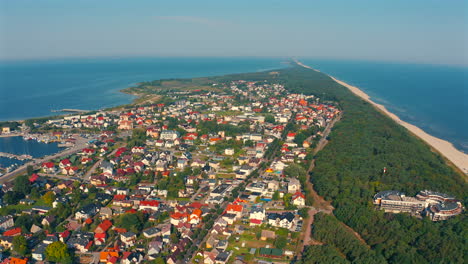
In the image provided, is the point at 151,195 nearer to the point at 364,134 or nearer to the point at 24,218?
the point at 24,218

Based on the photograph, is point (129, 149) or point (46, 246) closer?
point (46, 246)

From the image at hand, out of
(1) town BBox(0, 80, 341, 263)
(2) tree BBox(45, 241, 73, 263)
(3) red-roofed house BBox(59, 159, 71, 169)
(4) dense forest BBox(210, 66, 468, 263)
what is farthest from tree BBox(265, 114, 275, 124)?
(2) tree BBox(45, 241, 73, 263)

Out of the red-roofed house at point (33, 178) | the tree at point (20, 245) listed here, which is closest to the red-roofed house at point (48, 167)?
the red-roofed house at point (33, 178)

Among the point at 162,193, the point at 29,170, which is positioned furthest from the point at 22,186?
the point at 162,193

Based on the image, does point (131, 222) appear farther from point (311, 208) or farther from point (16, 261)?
point (311, 208)

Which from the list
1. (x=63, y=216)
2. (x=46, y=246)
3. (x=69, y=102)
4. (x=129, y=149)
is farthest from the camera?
(x=69, y=102)

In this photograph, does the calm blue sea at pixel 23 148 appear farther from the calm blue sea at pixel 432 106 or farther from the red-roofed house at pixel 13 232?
the calm blue sea at pixel 432 106

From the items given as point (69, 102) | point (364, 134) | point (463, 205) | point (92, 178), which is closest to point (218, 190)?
point (92, 178)
